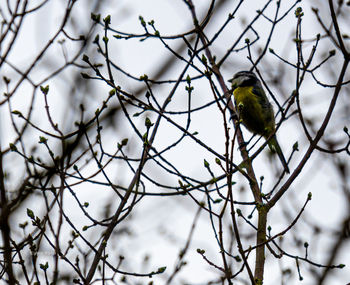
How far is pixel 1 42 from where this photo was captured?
3.49 m

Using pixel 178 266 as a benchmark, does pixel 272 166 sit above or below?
above

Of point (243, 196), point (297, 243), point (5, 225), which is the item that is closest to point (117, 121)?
point (243, 196)

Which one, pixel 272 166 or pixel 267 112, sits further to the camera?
pixel 267 112

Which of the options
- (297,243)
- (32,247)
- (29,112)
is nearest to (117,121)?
(29,112)

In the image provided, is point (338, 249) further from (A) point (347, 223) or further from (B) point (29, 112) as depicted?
(B) point (29, 112)

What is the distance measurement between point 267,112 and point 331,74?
107 centimetres

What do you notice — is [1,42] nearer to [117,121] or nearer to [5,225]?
[5,225]

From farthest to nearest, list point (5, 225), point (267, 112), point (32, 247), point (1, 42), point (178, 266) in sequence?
point (267, 112), point (178, 266), point (1, 42), point (32, 247), point (5, 225)

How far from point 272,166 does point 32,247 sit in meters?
3.24

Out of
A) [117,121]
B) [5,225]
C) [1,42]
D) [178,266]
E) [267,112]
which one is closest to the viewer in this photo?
[5,225]

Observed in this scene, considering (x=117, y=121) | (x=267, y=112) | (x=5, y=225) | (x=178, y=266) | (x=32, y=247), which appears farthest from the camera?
(x=267, y=112)

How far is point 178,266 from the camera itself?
400 cm

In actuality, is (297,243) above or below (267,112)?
below

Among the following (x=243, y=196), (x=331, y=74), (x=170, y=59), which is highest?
(x=331, y=74)
